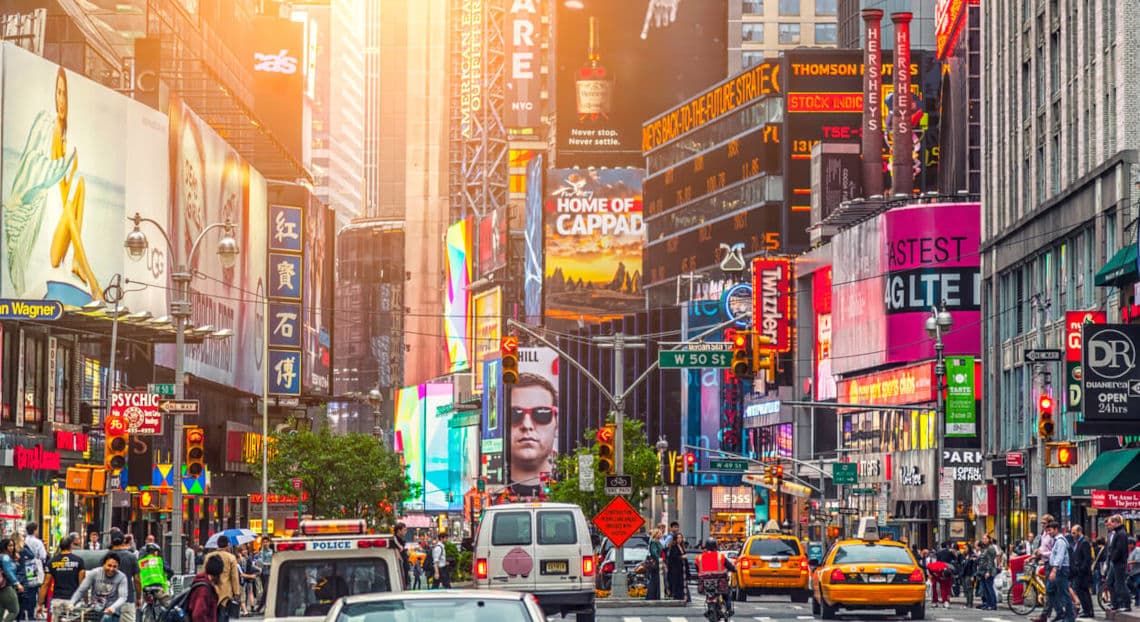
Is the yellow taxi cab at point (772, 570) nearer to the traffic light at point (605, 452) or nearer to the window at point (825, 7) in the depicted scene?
the traffic light at point (605, 452)

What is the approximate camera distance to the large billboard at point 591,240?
196625mm

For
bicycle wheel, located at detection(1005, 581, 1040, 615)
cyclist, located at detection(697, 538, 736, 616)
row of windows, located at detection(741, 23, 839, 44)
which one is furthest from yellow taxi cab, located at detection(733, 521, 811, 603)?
row of windows, located at detection(741, 23, 839, 44)

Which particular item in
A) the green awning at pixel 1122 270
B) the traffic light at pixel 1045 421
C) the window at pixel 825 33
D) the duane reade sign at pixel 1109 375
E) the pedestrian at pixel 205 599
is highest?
the window at pixel 825 33

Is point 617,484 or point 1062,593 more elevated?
point 617,484

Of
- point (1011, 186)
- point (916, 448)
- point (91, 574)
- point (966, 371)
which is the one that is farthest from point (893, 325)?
point (91, 574)

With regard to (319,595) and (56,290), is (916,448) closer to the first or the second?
(56,290)

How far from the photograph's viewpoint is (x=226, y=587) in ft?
84.1

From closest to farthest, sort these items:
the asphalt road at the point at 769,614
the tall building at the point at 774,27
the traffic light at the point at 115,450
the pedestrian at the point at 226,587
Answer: the pedestrian at the point at 226,587 < the asphalt road at the point at 769,614 < the traffic light at the point at 115,450 < the tall building at the point at 774,27

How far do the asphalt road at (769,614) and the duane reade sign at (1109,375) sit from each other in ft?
17.6

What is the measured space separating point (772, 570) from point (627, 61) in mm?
149816

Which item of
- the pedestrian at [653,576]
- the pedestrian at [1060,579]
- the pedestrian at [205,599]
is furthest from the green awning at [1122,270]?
the pedestrian at [205,599]

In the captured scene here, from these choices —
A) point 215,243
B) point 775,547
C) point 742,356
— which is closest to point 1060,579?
point 742,356

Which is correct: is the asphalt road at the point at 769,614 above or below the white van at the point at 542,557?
below

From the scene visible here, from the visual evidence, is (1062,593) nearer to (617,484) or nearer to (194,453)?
(617,484)
